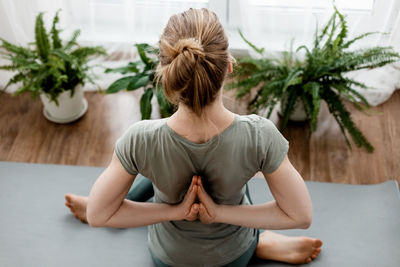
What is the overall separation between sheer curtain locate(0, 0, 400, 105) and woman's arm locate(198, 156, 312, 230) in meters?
1.27

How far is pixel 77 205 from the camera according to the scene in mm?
1860

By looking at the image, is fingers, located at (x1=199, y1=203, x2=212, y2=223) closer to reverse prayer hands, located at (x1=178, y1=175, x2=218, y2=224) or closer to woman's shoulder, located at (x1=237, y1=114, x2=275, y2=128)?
reverse prayer hands, located at (x1=178, y1=175, x2=218, y2=224)

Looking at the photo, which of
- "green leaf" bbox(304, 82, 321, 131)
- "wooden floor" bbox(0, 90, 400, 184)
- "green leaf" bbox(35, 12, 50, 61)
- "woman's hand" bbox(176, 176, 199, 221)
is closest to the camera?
"woman's hand" bbox(176, 176, 199, 221)

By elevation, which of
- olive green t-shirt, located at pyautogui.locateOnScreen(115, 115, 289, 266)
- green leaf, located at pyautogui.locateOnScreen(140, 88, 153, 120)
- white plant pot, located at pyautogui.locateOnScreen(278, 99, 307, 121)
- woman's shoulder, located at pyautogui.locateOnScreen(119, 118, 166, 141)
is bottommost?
white plant pot, located at pyautogui.locateOnScreen(278, 99, 307, 121)

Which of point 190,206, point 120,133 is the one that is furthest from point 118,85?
point 190,206

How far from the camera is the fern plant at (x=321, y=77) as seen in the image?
6.63 ft

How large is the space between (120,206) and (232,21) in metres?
1.57

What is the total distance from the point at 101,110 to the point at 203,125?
4.99 feet

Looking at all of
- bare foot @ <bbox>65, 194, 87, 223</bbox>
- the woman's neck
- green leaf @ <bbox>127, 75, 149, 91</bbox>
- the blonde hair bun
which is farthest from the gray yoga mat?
the blonde hair bun

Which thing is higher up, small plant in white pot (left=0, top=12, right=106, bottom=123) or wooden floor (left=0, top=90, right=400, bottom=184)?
small plant in white pot (left=0, top=12, right=106, bottom=123)

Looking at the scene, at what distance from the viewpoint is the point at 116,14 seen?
2.45 meters

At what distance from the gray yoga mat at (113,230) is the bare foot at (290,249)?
0.05 meters

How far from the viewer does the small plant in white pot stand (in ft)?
6.90

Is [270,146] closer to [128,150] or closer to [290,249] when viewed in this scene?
[128,150]
